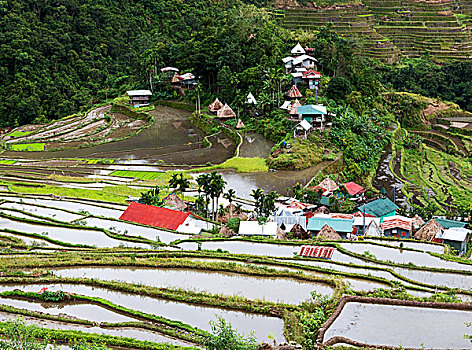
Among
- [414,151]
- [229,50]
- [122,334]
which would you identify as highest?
[229,50]

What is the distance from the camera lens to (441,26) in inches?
2071

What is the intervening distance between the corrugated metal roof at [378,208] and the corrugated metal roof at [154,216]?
657 centimetres

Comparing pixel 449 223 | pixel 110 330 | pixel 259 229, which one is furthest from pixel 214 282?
pixel 449 223

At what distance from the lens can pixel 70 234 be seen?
17.2 m

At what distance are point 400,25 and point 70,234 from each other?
43.9 metres

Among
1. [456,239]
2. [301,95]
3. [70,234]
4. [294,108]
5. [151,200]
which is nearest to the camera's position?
[70,234]

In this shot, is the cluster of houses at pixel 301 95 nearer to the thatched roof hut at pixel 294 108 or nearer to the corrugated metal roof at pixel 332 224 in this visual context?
the thatched roof hut at pixel 294 108

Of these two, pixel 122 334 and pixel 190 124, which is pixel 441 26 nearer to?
pixel 190 124

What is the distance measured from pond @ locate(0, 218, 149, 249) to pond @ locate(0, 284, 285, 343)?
A: 11.7 ft

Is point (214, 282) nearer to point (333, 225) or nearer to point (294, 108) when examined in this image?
point (333, 225)

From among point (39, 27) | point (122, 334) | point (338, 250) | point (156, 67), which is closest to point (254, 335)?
point (122, 334)

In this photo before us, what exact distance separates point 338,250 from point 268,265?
7.65 feet

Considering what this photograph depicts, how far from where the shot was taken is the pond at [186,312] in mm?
10602

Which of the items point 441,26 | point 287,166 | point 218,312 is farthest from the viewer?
point 441,26
